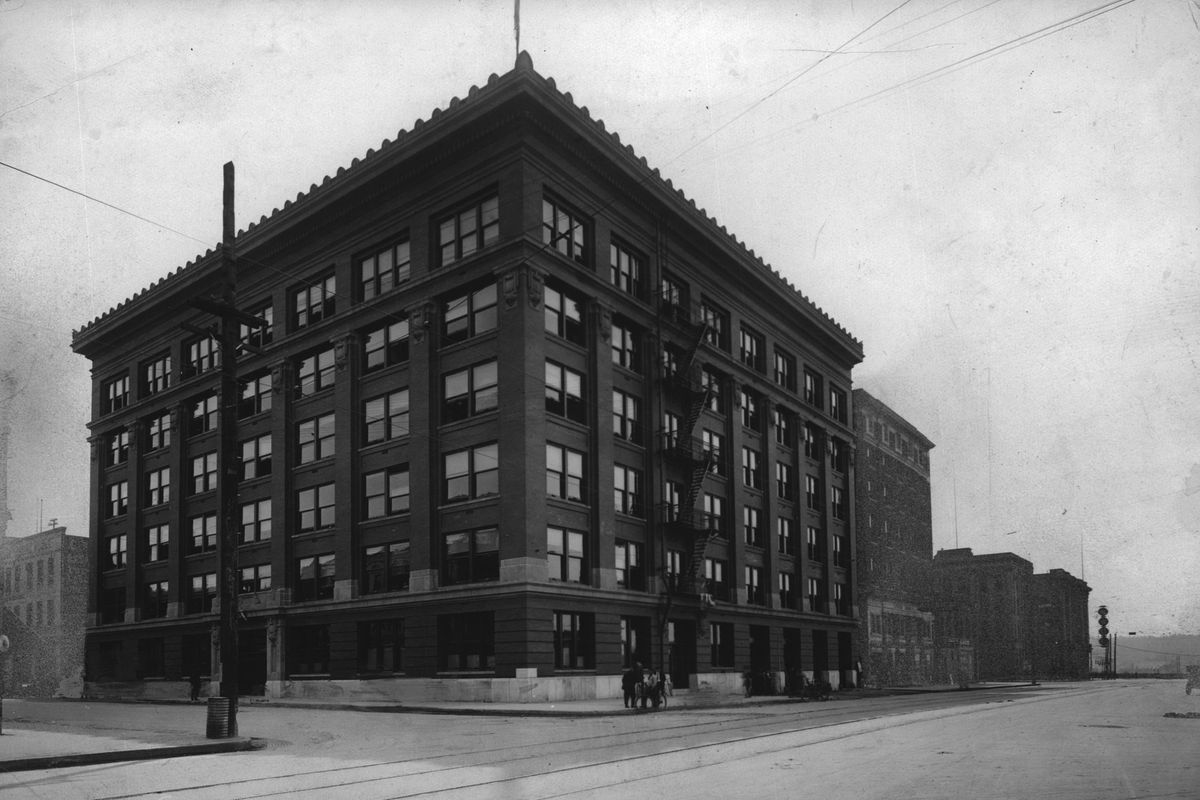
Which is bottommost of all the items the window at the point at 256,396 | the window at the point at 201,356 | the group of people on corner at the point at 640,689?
the group of people on corner at the point at 640,689

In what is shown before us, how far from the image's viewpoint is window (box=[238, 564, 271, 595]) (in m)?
45.8

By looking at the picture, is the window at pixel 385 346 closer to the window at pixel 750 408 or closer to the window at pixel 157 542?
the window at pixel 750 408

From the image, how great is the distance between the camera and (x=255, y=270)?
4772 cm

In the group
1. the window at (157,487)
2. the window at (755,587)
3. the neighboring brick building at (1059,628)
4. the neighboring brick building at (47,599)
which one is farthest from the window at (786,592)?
the neighboring brick building at (1059,628)

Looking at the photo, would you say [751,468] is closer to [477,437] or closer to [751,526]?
[751,526]

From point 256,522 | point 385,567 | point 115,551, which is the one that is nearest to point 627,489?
point 385,567

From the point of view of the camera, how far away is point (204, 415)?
52.5 metres

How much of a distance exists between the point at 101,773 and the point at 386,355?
27.5 meters

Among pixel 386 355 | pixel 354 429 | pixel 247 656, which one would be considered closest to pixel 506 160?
pixel 386 355

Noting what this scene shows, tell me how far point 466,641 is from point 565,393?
9.62 meters

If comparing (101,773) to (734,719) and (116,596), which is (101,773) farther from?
(116,596)

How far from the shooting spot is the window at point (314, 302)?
4422cm

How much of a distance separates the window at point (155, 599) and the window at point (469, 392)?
23.9 m

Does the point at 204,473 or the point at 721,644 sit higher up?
the point at 204,473
